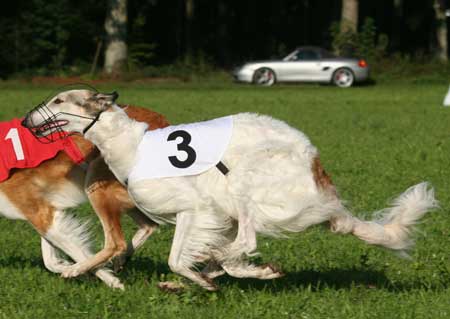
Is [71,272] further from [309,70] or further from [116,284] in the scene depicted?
[309,70]

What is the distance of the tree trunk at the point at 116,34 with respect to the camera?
40406mm

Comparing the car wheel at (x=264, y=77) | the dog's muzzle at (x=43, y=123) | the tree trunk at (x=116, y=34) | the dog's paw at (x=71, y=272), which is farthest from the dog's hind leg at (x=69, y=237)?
the tree trunk at (x=116, y=34)

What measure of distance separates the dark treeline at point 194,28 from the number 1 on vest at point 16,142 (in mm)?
33292

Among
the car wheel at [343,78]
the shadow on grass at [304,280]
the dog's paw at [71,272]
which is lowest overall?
the car wheel at [343,78]

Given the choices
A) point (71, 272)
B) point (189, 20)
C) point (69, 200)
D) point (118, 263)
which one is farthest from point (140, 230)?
point (189, 20)

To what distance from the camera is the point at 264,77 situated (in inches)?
1399

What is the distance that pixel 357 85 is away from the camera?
1396 inches

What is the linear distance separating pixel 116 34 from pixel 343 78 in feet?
34.3

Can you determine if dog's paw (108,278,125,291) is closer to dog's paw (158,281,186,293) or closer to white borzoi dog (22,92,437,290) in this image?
dog's paw (158,281,186,293)

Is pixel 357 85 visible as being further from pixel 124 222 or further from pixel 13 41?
pixel 124 222

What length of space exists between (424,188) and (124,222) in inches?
142

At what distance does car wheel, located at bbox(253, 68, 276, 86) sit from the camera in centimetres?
3547

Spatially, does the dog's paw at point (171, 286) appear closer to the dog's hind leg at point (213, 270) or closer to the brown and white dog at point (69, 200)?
the dog's hind leg at point (213, 270)

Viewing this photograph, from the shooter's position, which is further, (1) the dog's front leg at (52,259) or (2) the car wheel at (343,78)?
(2) the car wheel at (343,78)
